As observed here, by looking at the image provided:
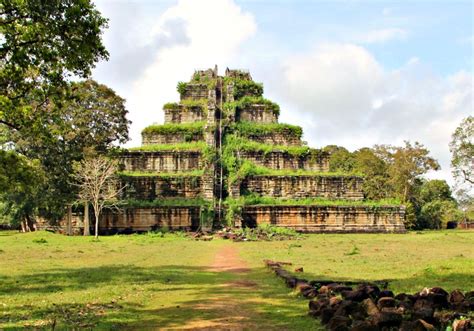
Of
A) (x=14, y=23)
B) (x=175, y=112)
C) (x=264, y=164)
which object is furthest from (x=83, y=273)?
(x=175, y=112)

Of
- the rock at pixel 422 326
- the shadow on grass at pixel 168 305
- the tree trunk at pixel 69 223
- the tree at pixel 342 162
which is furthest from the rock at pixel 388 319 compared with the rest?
the tree at pixel 342 162

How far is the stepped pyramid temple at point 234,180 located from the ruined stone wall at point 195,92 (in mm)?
1633

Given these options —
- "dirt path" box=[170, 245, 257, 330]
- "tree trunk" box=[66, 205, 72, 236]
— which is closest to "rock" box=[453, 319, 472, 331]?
"dirt path" box=[170, 245, 257, 330]

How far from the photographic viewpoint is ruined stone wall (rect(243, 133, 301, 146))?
44513 mm

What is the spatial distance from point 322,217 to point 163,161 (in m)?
13.9

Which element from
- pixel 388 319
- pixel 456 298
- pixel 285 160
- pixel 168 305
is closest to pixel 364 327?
pixel 388 319

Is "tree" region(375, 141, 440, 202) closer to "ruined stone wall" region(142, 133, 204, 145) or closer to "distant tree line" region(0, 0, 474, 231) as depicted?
"distant tree line" region(0, 0, 474, 231)

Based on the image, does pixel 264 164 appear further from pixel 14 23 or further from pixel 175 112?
pixel 14 23

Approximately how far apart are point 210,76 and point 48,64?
125 ft

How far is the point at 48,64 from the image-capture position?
43.8ft

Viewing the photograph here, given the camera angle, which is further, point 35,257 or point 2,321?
point 35,257

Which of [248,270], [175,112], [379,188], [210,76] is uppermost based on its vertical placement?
[210,76]

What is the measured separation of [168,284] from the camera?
13836 mm

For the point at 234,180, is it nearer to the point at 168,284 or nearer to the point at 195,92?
the point at 195,92
